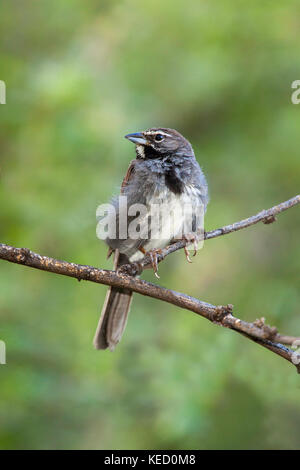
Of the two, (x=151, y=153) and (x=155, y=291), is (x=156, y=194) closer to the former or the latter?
(x=151, y=153)

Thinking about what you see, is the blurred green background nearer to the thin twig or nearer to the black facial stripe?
the black facial stripe

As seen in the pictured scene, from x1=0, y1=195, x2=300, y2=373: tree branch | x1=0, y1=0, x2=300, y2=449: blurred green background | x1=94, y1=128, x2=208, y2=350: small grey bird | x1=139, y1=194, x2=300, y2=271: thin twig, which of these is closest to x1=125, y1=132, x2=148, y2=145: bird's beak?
x1=94, y1=128, x2=208, y2=350: small grey bird

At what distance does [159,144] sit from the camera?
4.71m

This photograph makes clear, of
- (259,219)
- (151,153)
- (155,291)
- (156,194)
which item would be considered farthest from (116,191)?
(155,291)

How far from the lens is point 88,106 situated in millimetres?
5680

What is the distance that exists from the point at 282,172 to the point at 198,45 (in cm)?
155

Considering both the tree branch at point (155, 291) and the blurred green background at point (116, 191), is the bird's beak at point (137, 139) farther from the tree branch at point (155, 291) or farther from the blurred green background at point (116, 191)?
the tree branch at point (155, 291)

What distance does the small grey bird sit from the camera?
4379 millimetres

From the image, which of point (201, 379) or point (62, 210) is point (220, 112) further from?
point (201, 379)

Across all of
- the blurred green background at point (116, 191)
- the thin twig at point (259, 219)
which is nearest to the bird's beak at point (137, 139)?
the blurred green background at point (116, 191)

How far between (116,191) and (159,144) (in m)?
0.51

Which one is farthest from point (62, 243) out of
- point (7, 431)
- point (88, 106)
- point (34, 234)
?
point (7, 431)

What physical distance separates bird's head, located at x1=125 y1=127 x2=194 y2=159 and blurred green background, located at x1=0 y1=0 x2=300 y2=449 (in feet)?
1.97

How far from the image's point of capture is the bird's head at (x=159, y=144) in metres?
4.66
